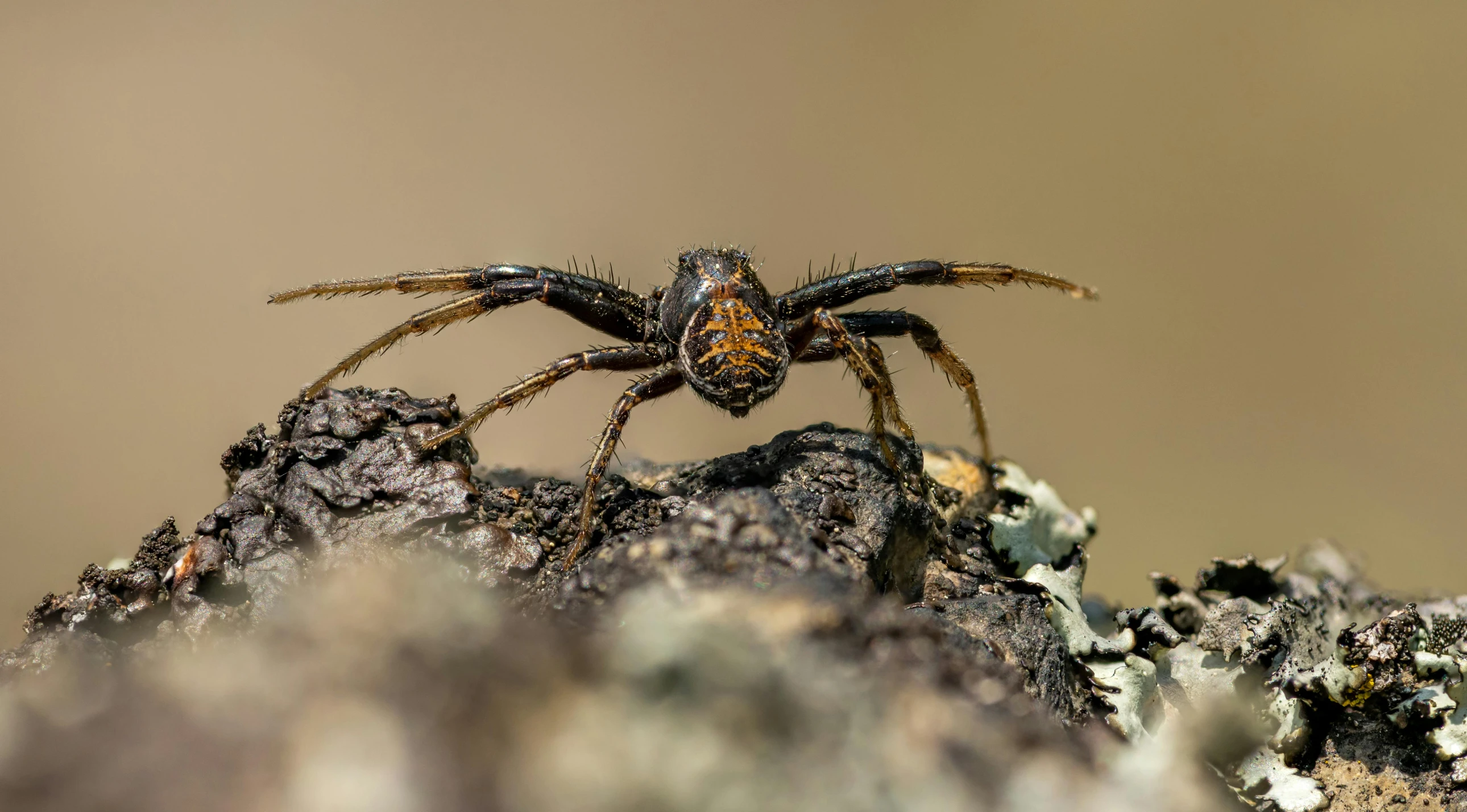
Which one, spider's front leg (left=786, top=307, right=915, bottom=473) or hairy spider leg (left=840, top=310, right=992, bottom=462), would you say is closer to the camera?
spider's front leg (left=786, top=307, right=915, bottom=473)

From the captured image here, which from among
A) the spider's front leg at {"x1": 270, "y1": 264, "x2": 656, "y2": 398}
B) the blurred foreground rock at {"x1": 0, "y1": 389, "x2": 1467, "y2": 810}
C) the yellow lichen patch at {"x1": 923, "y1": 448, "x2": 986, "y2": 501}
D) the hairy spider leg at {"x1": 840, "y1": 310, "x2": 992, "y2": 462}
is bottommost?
the blurred foreground rock at {"x1": 0, "y1": 389, "x2": 1467, "y2": 810}

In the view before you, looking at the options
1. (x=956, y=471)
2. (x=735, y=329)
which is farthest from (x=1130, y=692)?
(x=735, y=329)

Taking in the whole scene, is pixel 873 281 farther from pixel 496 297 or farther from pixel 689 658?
pixel 689 658

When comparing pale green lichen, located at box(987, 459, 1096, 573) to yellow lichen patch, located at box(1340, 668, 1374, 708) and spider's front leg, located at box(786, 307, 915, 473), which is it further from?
yellow lichen patch, located at box(1340, 668, 1374, 708)

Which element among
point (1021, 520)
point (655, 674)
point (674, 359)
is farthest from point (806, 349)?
point (655, 674)

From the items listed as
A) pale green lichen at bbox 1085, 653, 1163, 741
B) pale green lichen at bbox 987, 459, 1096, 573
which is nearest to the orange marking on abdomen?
pale green lichen at bbox 987, 459, 1096, 573

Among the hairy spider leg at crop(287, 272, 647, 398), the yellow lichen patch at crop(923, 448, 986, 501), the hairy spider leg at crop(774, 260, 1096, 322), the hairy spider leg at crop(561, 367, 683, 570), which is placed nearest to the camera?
the hairy spider leg at crop(561, 367, 683, 570)

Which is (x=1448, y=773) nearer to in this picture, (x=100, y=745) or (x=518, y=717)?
(x=518, y=717)

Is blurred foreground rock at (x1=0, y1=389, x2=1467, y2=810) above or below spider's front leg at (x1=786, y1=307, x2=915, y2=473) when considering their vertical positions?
below

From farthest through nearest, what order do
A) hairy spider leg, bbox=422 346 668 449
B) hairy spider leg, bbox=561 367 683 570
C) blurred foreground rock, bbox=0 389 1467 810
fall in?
1. hairy spider leg, bbox=422 346 668 449
2. hairy spider leg, bbox=561 367 683 570
3. blurred foreground rock, bbox=0 389 1467 810
